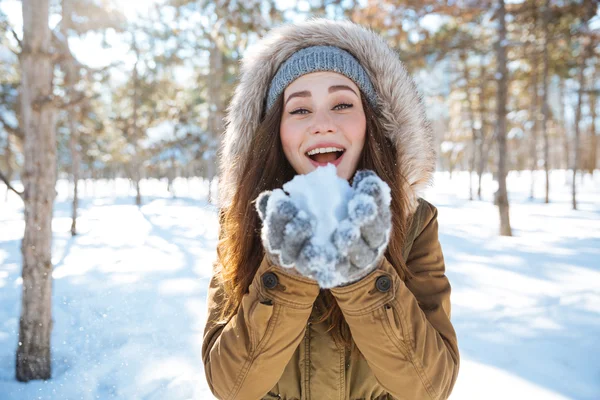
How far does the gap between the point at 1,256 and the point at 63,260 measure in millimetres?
1745

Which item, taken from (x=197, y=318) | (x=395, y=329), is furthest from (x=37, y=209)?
(x=395, y=329)

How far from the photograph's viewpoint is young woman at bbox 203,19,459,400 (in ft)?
3.36

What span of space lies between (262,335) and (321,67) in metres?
1.05

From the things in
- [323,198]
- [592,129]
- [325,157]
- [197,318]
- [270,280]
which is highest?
[592,129]

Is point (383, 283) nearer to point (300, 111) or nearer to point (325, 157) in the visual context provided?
point (325, 157)

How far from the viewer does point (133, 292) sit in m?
5.04

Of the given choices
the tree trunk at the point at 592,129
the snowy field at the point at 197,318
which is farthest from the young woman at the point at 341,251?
the tree trunk at the point at 592,129

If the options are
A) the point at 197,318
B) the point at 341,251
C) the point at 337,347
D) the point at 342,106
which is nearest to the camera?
the point at 341,251

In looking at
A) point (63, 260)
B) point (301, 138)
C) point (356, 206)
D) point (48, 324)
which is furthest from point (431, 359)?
point (63, 260)

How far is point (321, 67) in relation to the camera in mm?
1455

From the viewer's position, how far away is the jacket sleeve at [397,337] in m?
1.01

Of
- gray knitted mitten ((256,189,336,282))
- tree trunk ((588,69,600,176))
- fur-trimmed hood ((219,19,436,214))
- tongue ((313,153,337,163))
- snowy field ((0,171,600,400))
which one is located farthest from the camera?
tree trunk ((588,69,600,176))

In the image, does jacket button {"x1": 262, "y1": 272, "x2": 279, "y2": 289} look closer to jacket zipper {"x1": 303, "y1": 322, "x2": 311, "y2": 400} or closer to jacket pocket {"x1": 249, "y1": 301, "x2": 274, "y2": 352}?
jacket pocket {"x1": 249, "y1": 301, "x2": 274, "y2": 352}

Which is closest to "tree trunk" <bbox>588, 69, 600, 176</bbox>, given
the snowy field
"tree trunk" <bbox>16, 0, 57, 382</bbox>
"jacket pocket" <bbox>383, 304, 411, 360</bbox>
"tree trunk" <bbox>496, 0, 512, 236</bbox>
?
"tree trunk" <bbox>496, 0, 512, 236</bbox>
